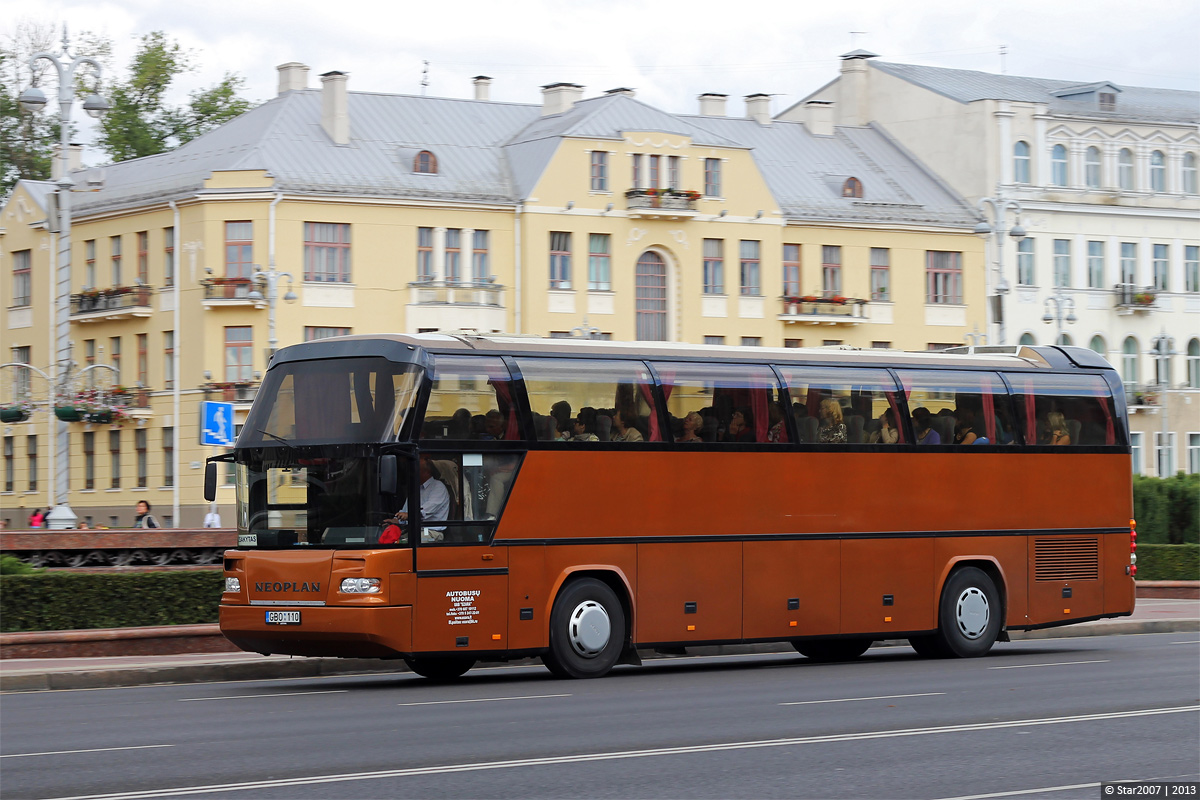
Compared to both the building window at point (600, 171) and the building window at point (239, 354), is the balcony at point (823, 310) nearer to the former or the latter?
the building window at point (600, 171)

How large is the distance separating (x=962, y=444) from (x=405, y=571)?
25.7 feet

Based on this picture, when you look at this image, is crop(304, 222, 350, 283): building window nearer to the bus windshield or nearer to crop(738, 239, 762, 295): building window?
crop(738, 239, 762, 295): building window

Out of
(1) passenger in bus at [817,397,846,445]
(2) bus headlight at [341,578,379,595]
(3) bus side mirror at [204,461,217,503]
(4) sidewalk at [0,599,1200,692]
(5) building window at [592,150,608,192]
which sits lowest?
(4) sidewalk at [0,599,1200,692]

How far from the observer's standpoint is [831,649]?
2266cm

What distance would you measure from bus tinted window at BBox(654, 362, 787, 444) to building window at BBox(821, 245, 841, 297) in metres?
47.4

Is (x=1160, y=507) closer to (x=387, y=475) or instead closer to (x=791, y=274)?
(x=791, y=274)

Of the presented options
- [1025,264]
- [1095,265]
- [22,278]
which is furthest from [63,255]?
[1095,265]

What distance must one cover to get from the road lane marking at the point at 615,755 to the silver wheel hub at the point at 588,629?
5.92 m

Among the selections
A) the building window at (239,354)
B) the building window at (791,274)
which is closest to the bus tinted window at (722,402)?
the building window at (239,354)

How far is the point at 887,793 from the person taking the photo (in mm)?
10328

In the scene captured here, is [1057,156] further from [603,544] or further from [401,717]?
[401,717]

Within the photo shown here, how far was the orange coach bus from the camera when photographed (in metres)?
17.7

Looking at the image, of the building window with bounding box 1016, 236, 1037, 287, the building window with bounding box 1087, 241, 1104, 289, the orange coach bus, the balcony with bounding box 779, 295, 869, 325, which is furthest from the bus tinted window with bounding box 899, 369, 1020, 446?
the building window with bounding box 1087, 241, 1104, 289

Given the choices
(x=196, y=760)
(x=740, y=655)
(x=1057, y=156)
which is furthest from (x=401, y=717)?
(x=1057, y=156)
